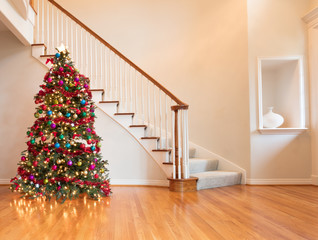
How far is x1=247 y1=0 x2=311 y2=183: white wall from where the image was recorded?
16.3 ft

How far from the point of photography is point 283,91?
213 inches

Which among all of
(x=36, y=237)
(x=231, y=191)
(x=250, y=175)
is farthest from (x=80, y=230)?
(x=250, y=175)

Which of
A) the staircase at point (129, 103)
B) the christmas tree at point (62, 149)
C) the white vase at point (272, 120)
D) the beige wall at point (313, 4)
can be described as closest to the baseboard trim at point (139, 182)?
the staircase at point (129, 103)

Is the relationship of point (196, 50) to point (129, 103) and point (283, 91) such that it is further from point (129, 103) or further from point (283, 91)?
point (283, 91)

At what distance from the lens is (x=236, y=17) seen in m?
5.39

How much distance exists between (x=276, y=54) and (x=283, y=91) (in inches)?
28.3

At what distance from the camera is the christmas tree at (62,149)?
3891 millimetres

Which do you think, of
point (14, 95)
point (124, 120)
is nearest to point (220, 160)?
point (124, 120)

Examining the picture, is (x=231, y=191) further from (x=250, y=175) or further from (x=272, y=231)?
(x=272, y=231)

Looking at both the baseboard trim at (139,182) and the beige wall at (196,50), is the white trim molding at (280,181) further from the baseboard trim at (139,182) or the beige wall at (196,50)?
the baseboard trim at (139,182)

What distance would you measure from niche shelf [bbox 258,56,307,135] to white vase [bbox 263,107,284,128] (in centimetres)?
15

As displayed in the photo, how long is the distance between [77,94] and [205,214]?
2.34 metres

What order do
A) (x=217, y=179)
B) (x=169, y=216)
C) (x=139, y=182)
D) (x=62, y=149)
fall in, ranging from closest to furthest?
1. (x=169, y=216)
2. (x=62, y=149)
3. (x=217, y=179)
4. (x=139, y=182)

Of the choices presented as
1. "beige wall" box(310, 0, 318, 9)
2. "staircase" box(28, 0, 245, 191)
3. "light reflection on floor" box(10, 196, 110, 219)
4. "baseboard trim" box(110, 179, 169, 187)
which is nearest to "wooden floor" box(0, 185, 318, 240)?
"light reflection on floor" box(10, 196, 110, 219)
